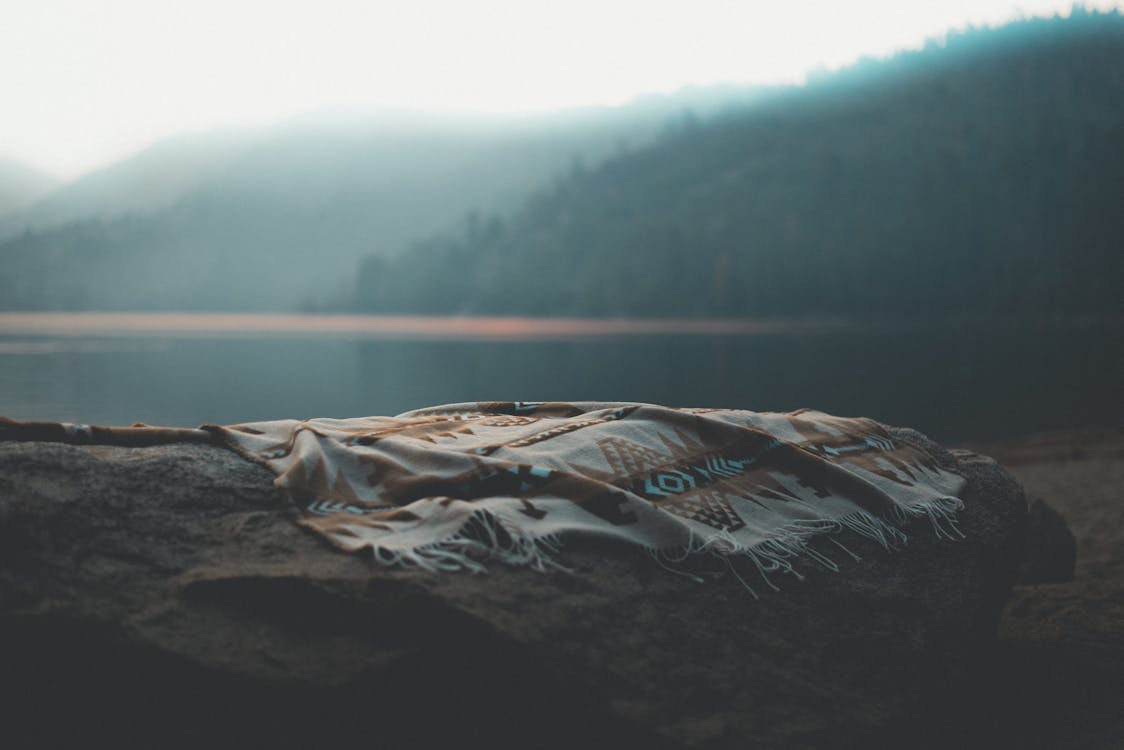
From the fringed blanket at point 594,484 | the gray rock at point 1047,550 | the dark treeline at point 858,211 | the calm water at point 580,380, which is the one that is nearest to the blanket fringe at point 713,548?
the fringed blanket at point 594,484

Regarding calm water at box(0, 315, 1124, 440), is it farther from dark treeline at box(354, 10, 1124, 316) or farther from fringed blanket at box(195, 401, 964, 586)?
dark treeline at box(354, 10, 1124, 316)

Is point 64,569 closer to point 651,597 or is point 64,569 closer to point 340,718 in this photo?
point 340,718

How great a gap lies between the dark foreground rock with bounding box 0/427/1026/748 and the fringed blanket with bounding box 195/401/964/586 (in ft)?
0.33

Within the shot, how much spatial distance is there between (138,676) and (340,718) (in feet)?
1.57

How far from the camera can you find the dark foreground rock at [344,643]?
184 cm

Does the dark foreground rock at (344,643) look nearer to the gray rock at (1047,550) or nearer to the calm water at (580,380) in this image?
the gray rock at (1047,550)

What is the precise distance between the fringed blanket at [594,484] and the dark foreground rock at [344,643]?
0.10 meters

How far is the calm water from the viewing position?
70.1 ft

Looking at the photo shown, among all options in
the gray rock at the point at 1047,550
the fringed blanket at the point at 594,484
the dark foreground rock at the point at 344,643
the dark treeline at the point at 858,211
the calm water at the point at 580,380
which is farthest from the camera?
the dark treeline at the point at 858,211

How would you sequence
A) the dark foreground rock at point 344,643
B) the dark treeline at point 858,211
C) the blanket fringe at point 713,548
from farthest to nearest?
the dark treeline at point 858,211 → the blanket fringe at point 713,548 → the dark foreground rock at point 344,643

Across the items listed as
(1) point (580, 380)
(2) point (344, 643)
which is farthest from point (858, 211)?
(2) point (344, 643)

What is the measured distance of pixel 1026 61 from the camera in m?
109

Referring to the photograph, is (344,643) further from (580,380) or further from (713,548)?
(580,380)

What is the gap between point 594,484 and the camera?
2398 millimetres
